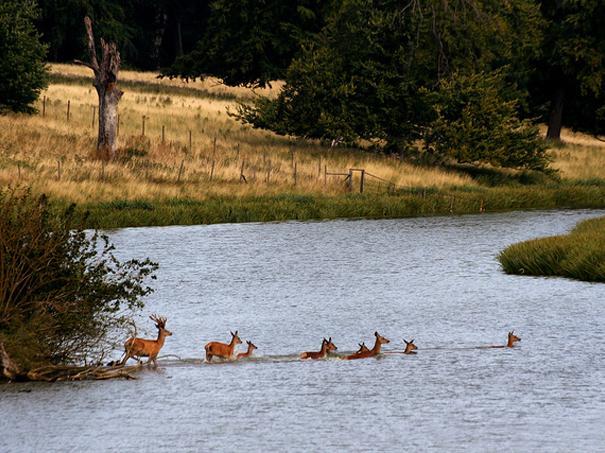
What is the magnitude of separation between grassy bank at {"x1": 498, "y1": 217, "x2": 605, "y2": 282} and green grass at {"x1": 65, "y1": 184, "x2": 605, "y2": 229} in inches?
383

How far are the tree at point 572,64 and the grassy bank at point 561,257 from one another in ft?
93.0

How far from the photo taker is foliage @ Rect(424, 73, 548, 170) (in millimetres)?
46688

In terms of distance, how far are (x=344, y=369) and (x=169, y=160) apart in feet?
83.5

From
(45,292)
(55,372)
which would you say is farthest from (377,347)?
(45,292)

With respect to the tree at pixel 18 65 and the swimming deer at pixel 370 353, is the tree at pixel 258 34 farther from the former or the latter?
the swimming deer at pixel 370 353

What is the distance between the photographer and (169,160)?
139 feet

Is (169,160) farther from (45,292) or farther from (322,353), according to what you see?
(45,292)

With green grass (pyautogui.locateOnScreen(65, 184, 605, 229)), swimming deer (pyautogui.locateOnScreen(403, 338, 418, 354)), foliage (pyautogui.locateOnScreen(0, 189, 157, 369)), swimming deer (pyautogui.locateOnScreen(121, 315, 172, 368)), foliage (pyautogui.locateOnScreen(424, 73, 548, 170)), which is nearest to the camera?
foliage (pyautogui.locateOnScreen(0, 189, 157, 369))

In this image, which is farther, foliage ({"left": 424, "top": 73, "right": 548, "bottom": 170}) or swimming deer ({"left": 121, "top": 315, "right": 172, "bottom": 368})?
foliage ({"left": 424, "top": 73, "right": 548, "bottom": 170})

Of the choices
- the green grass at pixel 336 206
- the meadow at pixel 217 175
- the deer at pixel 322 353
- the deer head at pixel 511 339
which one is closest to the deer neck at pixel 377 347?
the deer at pixel 322 353

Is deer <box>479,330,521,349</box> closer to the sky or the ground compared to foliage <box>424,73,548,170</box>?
closer to the ground

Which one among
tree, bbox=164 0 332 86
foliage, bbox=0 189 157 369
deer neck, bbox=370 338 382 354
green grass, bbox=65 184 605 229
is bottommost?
green grass, bbox=65 184 605 229

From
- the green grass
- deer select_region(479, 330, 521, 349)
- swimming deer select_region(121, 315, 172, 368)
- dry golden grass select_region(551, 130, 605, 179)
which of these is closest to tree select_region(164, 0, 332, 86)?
dry golden grass select_region(551, 130, 605, 179)

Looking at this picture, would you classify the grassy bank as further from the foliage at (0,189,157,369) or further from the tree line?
the foliage at (0,189,157,369)
